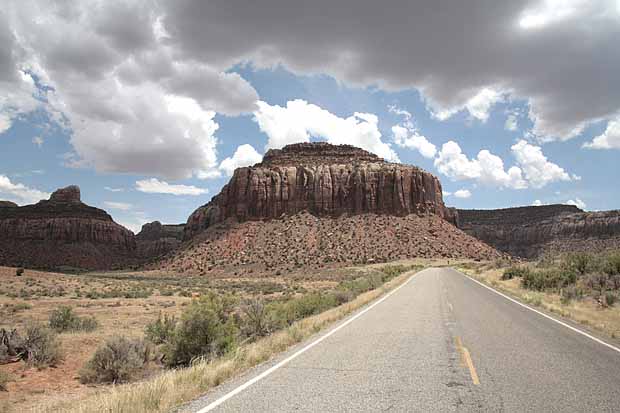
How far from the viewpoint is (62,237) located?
426 ft

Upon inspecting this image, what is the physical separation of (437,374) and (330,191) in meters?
95.3

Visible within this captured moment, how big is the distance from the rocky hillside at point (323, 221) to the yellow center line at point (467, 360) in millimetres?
64338

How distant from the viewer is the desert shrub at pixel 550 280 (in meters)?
25.7

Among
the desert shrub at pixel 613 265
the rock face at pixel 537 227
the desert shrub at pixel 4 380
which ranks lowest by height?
the desert shrub at pixel 4 380

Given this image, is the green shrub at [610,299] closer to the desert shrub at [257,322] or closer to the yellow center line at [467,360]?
the yellow center line at [467,360]

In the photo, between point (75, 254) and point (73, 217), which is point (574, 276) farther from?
point (73, 217)

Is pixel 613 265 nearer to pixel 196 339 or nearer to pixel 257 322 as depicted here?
pixel 257 322

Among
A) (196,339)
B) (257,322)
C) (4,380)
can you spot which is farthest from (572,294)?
(4,380)

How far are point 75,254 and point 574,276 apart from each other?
12730cm

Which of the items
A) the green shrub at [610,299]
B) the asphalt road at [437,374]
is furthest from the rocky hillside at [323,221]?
the asphalt road at [437,374]

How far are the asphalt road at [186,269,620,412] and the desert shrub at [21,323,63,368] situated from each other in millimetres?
6348

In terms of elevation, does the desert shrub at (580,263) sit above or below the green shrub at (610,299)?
above

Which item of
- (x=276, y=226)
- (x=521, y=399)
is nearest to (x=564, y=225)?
(x=276, y=226)

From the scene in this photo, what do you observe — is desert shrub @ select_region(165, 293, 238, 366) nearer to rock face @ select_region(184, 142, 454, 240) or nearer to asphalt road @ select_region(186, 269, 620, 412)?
asphalt road @ select_region(186, 269, 620, 412)
